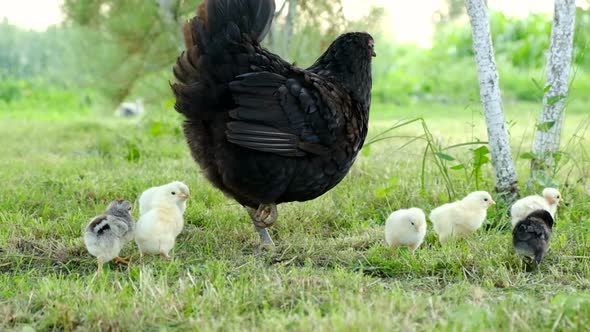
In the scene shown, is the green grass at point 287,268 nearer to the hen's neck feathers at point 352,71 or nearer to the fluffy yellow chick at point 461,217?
the fluffy yellow chick at point 461,217

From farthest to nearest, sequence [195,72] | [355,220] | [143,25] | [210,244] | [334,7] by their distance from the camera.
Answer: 1. [143,25]
2. [334,7]
3. [355,220]
4. [210,244]
5. [195,72]

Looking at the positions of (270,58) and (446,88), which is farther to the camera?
(446,88)

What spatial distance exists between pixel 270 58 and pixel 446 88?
33.7 feet

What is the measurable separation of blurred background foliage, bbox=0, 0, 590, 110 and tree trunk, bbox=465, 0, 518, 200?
0.27m

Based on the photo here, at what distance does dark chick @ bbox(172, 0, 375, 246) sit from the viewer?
3537 mm

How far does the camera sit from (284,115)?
3582 millimetres

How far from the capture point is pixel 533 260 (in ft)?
11.1

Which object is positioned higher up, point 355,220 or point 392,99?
point 392,99

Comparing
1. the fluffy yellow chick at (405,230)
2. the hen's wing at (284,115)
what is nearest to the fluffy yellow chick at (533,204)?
the fluffy yellow chick at (405,230)

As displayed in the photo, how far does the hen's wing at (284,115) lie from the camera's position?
350 cm

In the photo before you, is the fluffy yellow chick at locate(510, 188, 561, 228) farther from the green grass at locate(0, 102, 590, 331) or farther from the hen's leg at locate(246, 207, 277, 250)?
the hen's leg at locate(246, 207, 277, 250)

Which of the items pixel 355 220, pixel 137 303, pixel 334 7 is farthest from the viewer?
pixel 334 7

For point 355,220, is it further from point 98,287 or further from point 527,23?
point 527,23

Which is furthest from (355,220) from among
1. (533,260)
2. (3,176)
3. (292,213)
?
(3,176)
